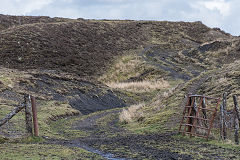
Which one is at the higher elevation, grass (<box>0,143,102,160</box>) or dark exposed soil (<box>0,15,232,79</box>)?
→ dark exposed soil (<box>0,15,232,79</box>)

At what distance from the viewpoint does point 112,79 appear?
65.1 meters

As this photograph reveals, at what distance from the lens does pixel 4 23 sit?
8850 cm

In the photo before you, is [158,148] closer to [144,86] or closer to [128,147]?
[128,147]

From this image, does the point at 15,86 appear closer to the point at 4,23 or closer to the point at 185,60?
the point at 185,60

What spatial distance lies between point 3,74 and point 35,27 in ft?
133

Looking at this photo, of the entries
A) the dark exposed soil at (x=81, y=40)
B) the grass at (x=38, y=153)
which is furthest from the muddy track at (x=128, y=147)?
the dark exposed soil at (x=81, y=40)

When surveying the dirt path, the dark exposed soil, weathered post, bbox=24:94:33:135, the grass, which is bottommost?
the dirt path

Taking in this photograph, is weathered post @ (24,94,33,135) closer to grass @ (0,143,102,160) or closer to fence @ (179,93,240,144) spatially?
grass @ (0,143,102,160)

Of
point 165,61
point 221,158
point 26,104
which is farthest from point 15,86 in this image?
point 165,61

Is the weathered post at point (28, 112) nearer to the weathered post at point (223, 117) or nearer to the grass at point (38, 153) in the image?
the grass at point (38, 153)

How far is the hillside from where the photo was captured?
17.1m

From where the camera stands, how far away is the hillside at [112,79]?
56.0 feet

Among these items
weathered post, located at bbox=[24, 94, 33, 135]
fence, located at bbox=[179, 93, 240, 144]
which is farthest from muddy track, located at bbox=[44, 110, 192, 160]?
fence, located at bbox=[179, 93, 240, 144]

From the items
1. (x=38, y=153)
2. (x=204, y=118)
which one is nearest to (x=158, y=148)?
(x=204, y=118)
